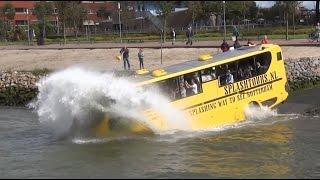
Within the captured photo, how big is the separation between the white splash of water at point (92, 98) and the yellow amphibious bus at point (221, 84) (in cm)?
35

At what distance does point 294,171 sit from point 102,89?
22.8 feet

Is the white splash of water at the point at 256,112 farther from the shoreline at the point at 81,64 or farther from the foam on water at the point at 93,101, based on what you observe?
the shoreline at the point at 81,64

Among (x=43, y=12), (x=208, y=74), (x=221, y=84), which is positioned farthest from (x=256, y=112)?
(x=43, y=12)

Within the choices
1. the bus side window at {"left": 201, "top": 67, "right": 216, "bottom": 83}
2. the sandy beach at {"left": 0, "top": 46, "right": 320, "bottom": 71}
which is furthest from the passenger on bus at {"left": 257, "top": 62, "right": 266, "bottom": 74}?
the sandy beach at {"left": 0, "top": 46, "right": 320, "bottom": 71}

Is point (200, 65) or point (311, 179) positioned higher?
point (200, 65)

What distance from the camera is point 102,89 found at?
20.0m

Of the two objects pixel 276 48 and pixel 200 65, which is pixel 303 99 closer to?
pixel 276 48

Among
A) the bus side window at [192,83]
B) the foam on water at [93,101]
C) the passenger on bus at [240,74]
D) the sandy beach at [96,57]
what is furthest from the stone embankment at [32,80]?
the foam on water at [93,101]

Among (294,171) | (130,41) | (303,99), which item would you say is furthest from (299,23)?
(294,171)

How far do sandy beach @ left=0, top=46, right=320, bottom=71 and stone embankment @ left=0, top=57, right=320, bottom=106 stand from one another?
6.62 ft

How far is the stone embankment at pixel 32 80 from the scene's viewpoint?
32281 mm

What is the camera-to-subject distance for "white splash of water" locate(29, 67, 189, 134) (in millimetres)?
19969

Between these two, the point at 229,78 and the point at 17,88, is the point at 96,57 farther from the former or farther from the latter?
the point at 229,78

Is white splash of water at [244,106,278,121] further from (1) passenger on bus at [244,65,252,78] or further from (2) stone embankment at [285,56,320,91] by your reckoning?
(2) stone embankment at [285,56,320,91]
